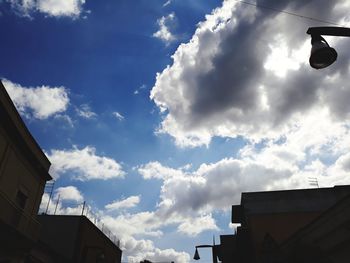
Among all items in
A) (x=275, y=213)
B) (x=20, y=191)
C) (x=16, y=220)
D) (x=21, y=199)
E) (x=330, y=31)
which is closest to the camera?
(x=330, y=31)

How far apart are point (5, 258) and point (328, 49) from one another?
14.4 metres

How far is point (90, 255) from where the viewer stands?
75.6 feet

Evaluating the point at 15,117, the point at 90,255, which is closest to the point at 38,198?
the point at 15,117

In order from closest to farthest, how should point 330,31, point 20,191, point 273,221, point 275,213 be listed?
point 330,31 → point 20,191 → point 273,221 → point 275,213

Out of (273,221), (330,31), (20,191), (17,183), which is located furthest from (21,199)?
(273,221)

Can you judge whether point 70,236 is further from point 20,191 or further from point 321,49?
point 321,49

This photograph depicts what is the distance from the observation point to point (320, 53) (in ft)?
14.0

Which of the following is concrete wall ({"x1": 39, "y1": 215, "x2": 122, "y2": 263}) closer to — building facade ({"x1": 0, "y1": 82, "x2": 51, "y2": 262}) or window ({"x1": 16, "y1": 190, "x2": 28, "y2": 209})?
building facade ({"x1": 0, "y1": 82, "x2": 51, "y2": 262})

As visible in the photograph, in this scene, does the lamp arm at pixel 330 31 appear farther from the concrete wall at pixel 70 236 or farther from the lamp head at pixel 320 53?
the concrete wall at pixel 70 236

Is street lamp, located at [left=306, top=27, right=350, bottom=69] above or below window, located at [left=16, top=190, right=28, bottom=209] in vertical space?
below

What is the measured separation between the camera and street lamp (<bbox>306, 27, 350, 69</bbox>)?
13.9ft

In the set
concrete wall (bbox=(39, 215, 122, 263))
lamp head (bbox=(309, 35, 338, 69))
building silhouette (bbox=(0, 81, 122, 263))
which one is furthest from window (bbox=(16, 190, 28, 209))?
lamp head (bbox=(309, 35, 338, 69))

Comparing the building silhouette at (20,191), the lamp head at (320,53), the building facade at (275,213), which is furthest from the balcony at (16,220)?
the building facade at (275,213)

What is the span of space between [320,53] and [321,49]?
0.05 metres
